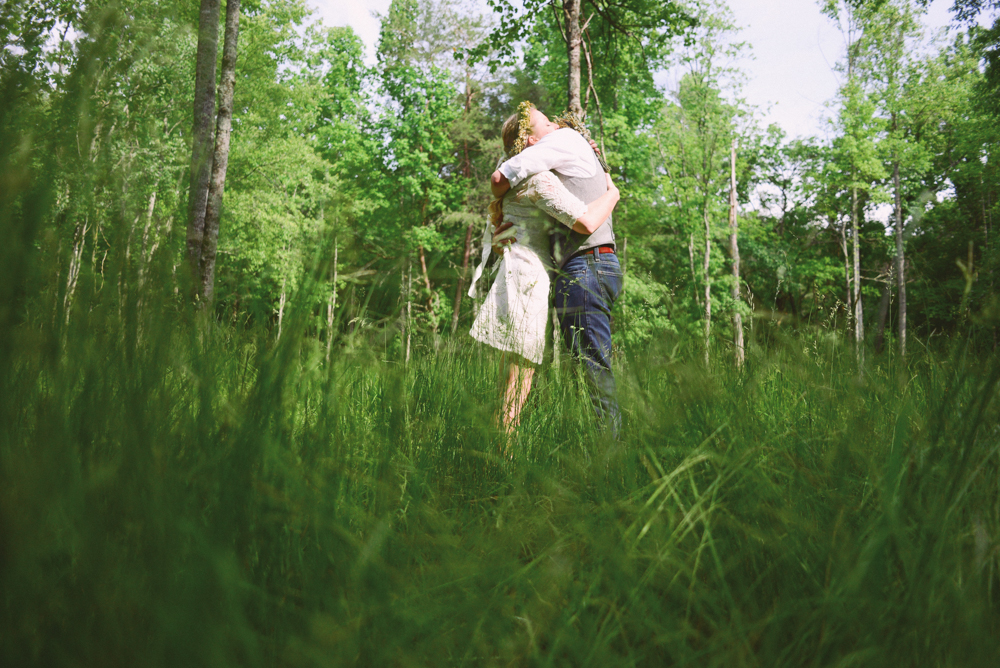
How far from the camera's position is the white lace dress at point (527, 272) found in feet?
8.33

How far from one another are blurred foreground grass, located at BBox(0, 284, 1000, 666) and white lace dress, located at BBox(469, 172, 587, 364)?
1.18m

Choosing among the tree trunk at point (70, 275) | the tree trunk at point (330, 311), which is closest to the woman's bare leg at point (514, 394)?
the tree trunk at point (330, 311)

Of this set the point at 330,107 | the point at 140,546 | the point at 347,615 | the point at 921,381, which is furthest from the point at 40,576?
the point at 330,107

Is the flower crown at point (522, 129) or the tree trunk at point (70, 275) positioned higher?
the flower crown at point (522, 129)

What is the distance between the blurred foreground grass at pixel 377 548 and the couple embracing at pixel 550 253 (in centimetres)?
118

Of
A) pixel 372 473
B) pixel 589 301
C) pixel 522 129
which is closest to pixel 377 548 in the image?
pixel 372 473

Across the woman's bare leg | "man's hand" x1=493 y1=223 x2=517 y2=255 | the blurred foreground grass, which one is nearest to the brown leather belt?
"man's hand" x1=493 y1=223 x2=517 y2=255

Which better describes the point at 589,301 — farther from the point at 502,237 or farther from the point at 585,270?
the point at 502,237

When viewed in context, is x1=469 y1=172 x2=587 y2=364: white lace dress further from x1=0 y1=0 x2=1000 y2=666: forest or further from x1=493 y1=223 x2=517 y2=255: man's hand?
x1=0 y1=0 x2=1000 y2=666: forest

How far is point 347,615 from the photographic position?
0.77 m

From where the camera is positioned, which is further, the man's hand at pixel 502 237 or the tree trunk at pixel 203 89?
the tree trunk at pixel 203 89

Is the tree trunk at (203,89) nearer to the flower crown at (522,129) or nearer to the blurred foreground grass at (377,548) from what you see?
the flower crown at (522,129)

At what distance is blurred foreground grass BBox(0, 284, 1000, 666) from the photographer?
2.19ft

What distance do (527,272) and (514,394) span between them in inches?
33.3
